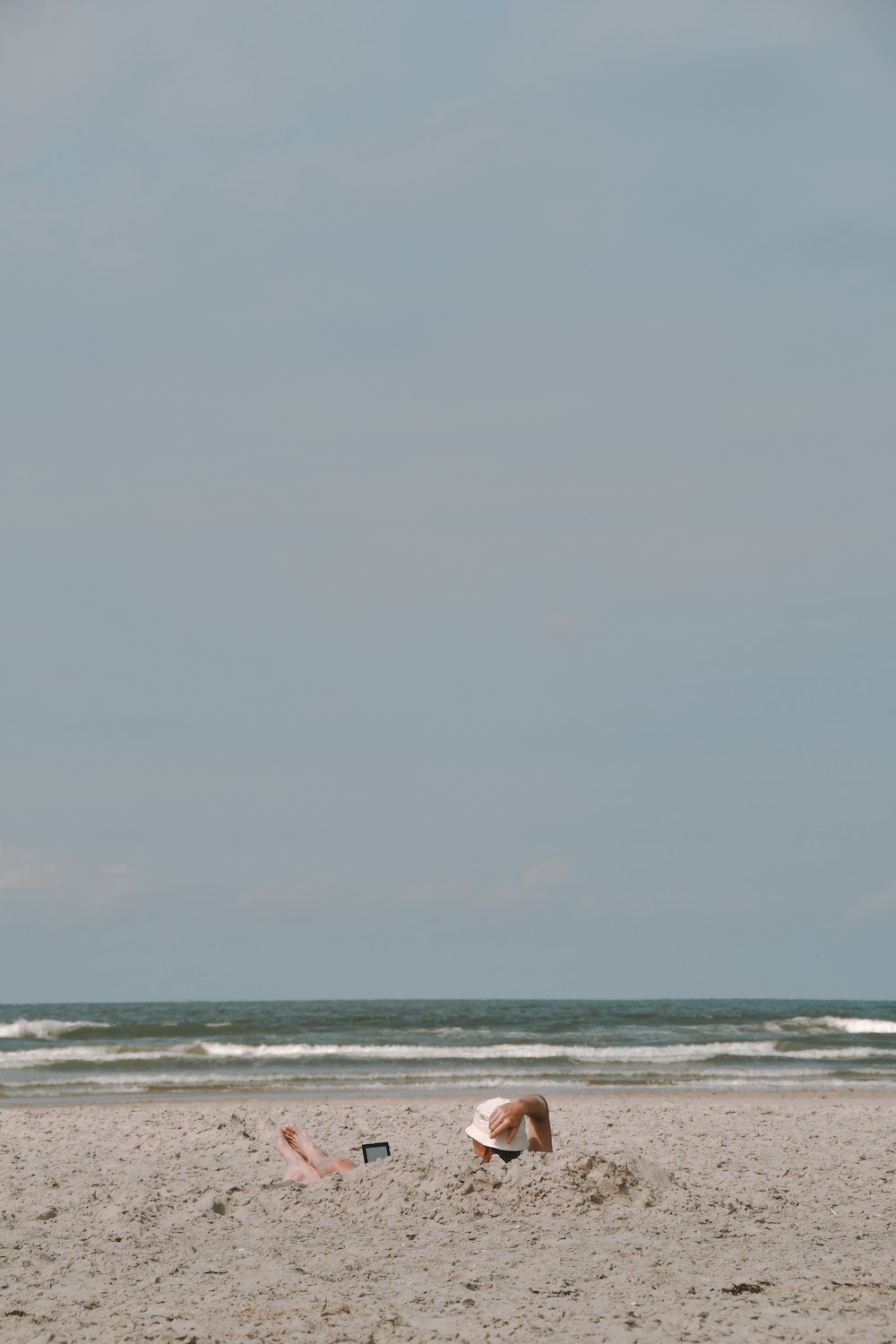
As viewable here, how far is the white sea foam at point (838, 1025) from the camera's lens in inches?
1379

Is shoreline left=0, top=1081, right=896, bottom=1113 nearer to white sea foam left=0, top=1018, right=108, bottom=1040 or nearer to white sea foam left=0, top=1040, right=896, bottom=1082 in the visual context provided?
white sea foam left=0, top=1040, right=896, bottom=1082

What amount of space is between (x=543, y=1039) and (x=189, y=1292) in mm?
22650

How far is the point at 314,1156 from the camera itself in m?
8.91

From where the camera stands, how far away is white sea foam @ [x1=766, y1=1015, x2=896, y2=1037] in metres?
35.0

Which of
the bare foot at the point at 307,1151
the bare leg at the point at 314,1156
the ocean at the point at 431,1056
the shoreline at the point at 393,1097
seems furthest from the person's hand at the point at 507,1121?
the ocean at the point at 431,1056

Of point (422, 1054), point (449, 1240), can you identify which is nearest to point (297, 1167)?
point (449, 1240)

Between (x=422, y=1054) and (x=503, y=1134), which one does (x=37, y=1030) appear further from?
(x=503, y=1134)

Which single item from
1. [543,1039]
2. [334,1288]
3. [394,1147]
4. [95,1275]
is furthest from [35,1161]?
[543,1039]

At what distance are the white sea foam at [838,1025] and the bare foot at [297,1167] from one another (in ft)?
91.4

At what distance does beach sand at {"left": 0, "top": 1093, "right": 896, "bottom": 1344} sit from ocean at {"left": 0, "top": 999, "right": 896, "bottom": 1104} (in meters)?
7.25

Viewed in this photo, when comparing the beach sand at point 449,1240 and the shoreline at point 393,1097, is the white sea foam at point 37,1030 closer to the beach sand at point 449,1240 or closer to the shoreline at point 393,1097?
the shoreline at point 393,1097

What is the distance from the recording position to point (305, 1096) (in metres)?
16.9

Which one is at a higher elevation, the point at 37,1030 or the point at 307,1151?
the point at 307,1151

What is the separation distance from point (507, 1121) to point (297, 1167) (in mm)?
1662
